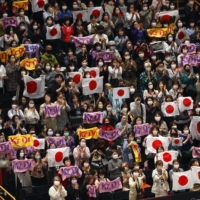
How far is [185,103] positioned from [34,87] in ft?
13.9

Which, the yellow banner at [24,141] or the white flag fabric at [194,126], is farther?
the white flag fabric at [194,126]

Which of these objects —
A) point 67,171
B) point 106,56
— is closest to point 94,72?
point 106,56

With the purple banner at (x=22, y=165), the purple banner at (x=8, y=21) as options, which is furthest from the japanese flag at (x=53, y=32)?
the purple banner at (x=22, y=165)

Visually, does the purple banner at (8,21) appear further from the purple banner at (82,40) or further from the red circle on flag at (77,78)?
the red circle on flag at (77,78)

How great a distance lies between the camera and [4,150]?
28.1 metres

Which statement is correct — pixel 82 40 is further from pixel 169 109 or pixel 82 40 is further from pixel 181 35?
pixel 169 109

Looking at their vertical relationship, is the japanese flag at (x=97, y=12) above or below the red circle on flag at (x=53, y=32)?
above

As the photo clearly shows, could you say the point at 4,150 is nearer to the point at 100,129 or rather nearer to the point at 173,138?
the point at 100,129

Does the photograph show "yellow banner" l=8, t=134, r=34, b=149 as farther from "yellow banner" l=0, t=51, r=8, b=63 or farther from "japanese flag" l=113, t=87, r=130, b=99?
"yellow banner" l=0, t=51, r=8, b=63

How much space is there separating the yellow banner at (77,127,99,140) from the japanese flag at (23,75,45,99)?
6.57ft

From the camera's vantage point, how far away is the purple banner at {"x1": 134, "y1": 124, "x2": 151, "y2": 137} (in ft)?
96.9

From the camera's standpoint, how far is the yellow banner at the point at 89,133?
29203mm

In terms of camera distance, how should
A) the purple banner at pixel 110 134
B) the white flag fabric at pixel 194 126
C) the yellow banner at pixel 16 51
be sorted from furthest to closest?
the yellow banner at pixel 16 51 → the white flag fabric at pixel 194 126 → the purple banner at pixel 110 134

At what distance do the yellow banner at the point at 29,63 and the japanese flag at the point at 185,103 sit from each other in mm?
4196
